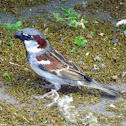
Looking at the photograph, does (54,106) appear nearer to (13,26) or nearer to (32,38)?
(32,38)

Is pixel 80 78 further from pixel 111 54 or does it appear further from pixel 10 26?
pixel 10 26

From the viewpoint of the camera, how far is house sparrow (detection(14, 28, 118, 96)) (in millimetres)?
5039

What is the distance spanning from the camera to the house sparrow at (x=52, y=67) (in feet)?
16.5

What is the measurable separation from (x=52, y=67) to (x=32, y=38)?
18.4 inches

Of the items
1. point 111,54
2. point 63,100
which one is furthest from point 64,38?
point 63,100

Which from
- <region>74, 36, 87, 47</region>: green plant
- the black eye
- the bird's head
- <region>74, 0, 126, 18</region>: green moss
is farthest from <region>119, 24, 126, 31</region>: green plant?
the black eye

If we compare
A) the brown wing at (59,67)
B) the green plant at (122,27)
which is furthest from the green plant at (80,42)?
the brown wing at (59,67)

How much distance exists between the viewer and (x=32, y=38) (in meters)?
5.09

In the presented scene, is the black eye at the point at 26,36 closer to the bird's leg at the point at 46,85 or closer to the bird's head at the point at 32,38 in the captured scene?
the bird's head at the point at 32,38

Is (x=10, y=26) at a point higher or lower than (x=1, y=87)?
higher

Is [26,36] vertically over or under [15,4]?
over

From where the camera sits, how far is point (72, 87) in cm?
538

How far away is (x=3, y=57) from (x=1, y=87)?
0.74 metres

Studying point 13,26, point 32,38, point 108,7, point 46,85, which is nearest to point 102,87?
point 46,85
